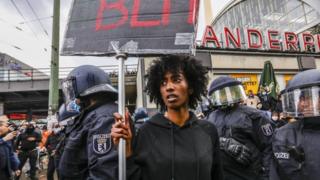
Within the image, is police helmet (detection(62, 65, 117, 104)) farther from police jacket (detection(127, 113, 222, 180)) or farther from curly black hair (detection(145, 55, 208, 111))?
police jacket (detection(127, 113, 222, 180))

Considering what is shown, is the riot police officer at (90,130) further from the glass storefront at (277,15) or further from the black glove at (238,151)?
the glass storefront at (277,15)

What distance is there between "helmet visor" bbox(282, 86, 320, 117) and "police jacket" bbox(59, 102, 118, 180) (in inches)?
60.0

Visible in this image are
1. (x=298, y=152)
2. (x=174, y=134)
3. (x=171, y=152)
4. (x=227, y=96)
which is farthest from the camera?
(x=227, y=96)

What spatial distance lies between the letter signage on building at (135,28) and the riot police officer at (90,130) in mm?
497

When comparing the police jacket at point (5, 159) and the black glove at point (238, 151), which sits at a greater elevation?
the black glove at point (238, 151)

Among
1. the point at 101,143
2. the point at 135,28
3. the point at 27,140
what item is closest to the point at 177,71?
the point at 135,28

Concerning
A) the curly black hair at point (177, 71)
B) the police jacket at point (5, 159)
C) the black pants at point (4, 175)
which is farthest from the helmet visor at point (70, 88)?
the black pants at point (4, 175)

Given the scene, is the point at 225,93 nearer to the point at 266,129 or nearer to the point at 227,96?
the point at 227,96

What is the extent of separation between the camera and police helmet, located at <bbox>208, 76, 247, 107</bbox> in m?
3.68

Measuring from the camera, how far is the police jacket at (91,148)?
2.07m

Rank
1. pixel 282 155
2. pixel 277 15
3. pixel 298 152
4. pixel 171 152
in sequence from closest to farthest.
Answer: pixel 171 152 → pixel 298 152 → pixel 282 155 → pixel 277 15

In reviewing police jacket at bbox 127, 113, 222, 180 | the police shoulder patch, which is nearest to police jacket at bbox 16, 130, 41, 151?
the police shoulder patch

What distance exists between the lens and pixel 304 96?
8.68 feet

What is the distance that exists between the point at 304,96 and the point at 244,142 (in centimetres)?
97
